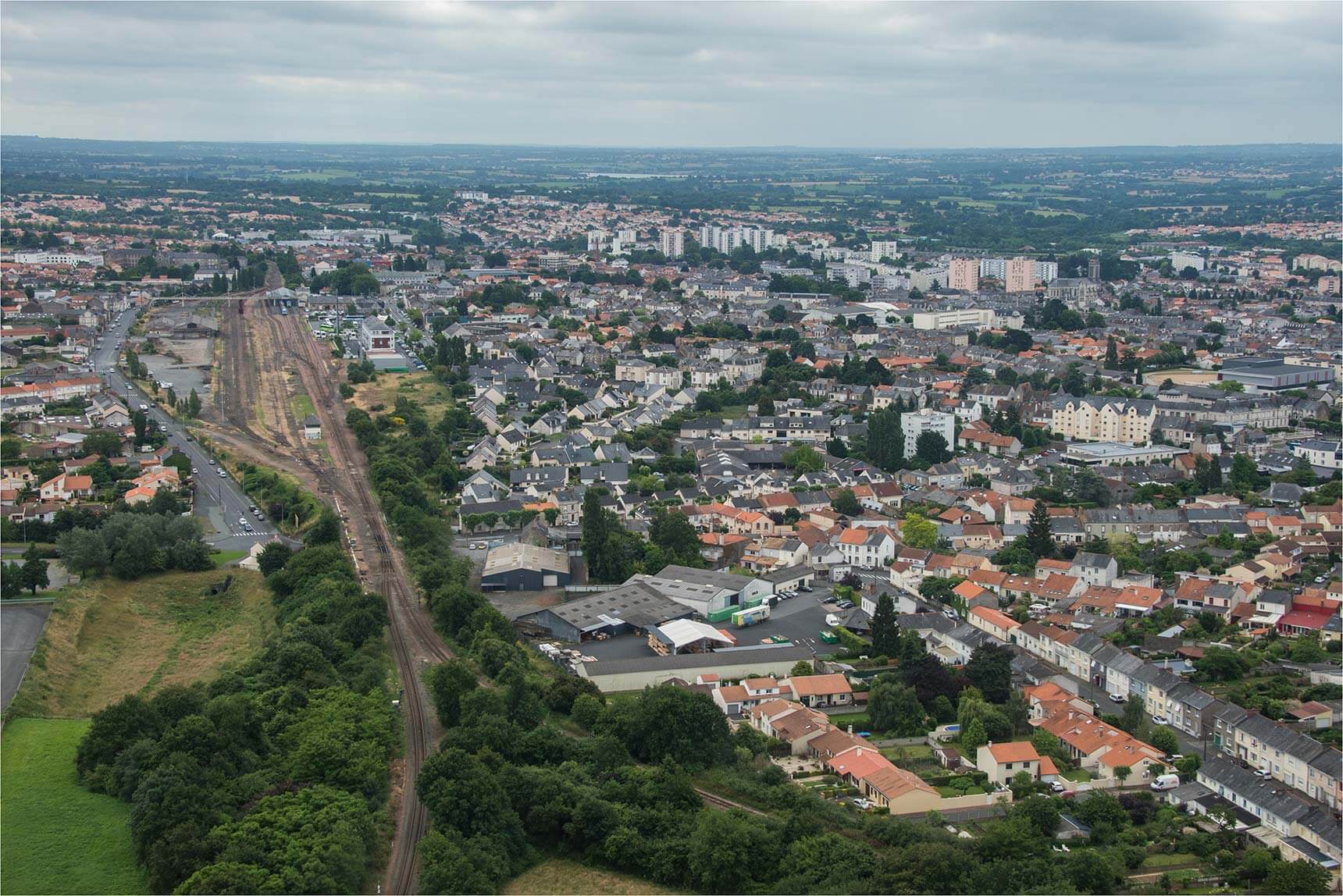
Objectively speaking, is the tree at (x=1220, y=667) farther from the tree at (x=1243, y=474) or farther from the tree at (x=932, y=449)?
the tree at (x=932, y=449)

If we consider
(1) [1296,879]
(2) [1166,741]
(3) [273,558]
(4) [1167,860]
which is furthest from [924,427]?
(1) [1296,879]

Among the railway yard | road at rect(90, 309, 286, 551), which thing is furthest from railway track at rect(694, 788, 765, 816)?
road at rect(90, 309, 286, 551)

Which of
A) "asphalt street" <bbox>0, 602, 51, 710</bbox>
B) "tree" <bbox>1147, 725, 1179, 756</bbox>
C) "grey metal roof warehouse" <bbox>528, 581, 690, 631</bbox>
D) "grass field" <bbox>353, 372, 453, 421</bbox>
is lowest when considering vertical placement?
"tree" <bbox>1147, 725, 1179, 756</bbox>

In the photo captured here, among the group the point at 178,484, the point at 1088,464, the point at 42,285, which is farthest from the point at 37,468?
the point at 42,285

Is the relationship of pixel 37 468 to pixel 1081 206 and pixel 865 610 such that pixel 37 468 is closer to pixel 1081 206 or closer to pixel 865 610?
pixel 865 610

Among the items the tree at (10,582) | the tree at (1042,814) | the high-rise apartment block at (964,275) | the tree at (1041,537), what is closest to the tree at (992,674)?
the tree at (1042,814)

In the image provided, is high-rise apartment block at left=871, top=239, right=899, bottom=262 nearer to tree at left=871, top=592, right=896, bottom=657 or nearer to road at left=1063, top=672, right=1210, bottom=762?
tree at left=871, top=592, right=896, bottom=657
